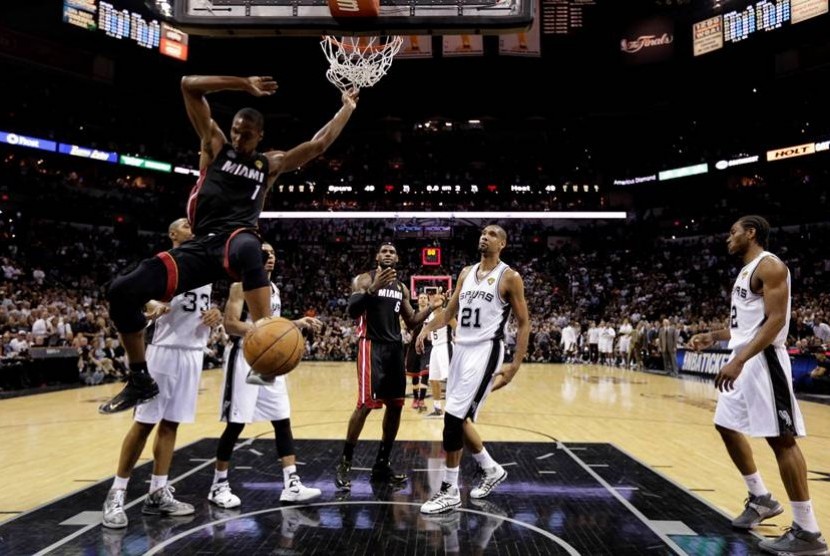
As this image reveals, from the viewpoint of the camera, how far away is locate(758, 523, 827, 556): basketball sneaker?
3.91m

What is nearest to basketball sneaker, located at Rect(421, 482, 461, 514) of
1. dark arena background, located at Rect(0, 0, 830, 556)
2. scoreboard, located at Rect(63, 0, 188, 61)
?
dark arena background, located at Rect(0, 0, 830, 556)

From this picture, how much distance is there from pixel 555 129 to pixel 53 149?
88.4 feet

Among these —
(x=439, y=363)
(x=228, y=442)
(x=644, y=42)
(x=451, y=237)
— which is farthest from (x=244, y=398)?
(x=451, y=237)

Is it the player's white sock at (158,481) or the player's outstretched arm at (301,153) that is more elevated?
the player's outstretched arm at (301,153)

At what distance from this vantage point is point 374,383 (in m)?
5.96

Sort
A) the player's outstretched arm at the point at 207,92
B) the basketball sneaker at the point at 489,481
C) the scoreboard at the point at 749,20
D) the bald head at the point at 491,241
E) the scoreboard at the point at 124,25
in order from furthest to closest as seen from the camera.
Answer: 1. the scoreboard at the point at 124,25
2. the scoreboard at the point at 749,20
3. the bald head at the point at 491,241
4. the basketball sneaker at the point at 489,481
5. the player's outstretched arm at the point at 207,92

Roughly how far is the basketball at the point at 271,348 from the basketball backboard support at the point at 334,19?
8.60 ft

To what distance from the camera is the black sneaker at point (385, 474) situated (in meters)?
5.68

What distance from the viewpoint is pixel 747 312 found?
4539 millimetres

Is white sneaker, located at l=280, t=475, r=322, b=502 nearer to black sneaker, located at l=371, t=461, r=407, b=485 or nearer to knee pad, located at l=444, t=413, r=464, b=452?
black sneaker, located at l=371, t=461, r=407, b=485

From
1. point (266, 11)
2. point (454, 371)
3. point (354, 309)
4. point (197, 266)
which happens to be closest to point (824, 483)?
point (454, 371)

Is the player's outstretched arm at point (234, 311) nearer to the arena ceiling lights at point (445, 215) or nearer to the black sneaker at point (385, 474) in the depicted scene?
the black sneaker at point (385, 474)

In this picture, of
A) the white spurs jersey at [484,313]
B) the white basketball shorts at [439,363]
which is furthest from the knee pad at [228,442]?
the white basketball shorts at [439,363]

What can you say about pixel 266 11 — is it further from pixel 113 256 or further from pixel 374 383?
pixel 113 256
